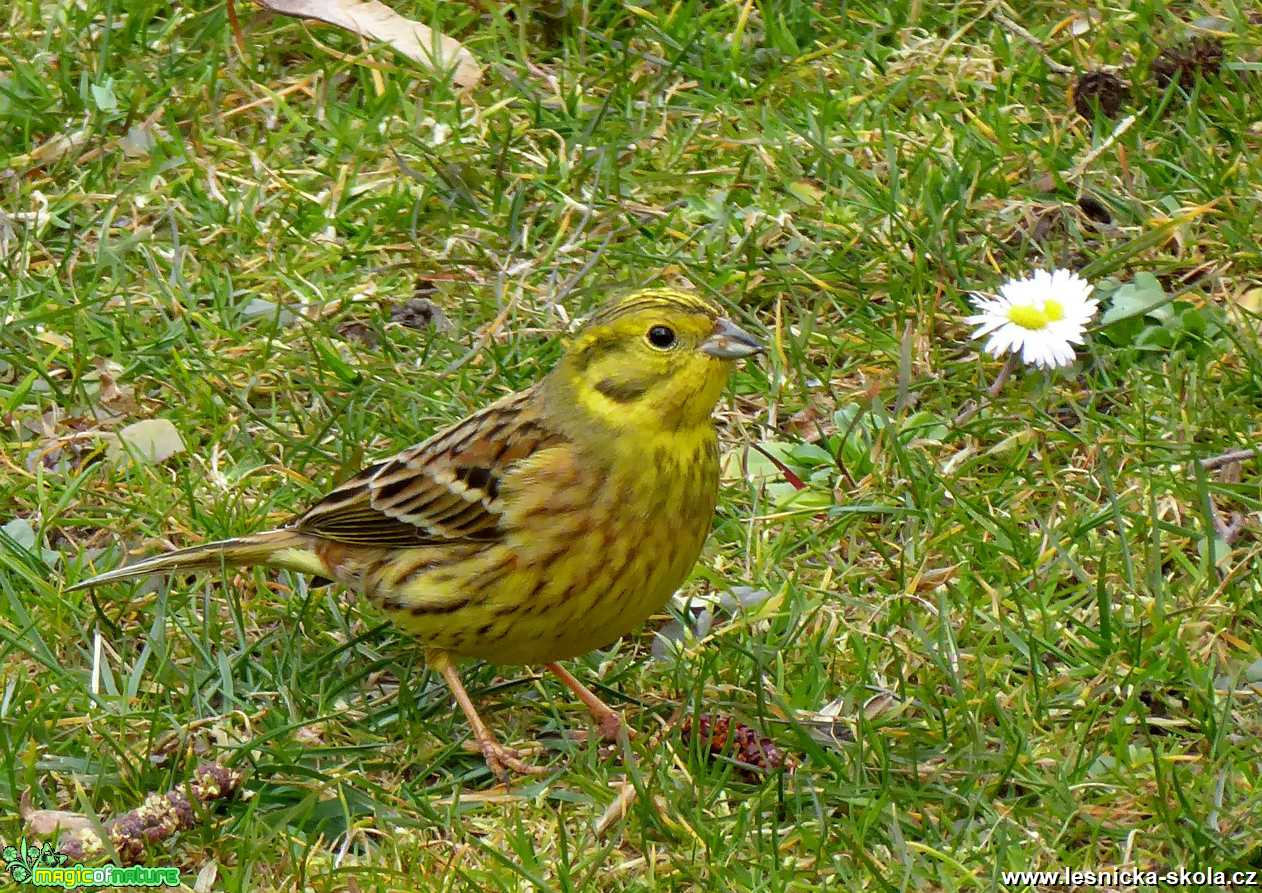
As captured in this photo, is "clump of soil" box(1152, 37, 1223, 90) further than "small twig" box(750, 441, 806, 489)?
Yes

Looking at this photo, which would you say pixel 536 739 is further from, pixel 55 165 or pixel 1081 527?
pixel 55 165

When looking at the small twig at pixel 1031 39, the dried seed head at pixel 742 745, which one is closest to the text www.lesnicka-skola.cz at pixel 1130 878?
the dried seed head at pixel 742 745

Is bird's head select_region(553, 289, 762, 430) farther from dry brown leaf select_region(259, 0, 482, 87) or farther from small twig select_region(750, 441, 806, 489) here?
dry brown leaf select_region(259, 0, 482, 87)

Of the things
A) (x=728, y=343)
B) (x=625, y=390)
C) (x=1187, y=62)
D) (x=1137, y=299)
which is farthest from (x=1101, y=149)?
(x=625, y=390)

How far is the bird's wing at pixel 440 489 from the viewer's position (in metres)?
4.78

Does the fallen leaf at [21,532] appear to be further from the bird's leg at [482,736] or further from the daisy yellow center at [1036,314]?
the daisy yellow center at [1036,314]

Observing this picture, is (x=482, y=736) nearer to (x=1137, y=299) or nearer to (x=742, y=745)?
(x=742, y=745)

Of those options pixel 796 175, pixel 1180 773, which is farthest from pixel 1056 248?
pixel 1180 773

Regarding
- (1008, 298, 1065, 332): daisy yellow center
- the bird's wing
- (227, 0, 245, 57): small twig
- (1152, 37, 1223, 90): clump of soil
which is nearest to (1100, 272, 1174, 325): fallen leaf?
(1008, 298, 1065, 332): daisy yellow center

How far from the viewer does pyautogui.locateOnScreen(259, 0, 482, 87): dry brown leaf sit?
713 centimetres

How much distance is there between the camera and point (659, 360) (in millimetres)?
4660

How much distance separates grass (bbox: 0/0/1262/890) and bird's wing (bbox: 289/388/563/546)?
0.33m

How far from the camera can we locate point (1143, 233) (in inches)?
245

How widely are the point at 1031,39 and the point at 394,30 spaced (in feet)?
7.53
